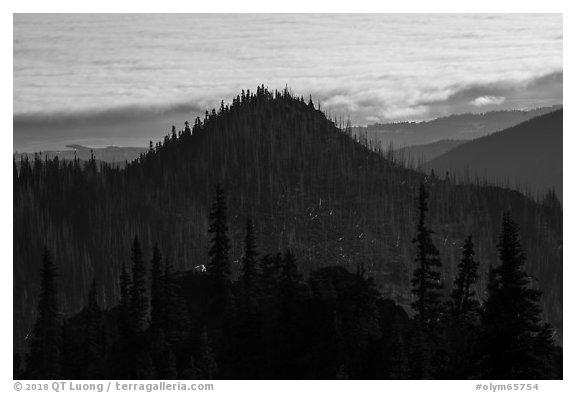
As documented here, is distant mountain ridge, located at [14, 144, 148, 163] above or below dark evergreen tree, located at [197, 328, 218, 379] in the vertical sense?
above

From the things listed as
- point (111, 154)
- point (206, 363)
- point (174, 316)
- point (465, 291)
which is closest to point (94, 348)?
point (174, 316)

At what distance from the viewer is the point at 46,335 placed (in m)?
85.5

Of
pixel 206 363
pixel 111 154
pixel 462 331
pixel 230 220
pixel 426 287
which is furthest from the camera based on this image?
pixel 111 154

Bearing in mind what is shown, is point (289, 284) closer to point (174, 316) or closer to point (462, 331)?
point (174, 316)

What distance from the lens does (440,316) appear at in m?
81.3

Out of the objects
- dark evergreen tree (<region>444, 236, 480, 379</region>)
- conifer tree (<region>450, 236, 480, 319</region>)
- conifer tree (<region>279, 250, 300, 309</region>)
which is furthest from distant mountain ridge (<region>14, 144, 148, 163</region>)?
dark evergreen tree (<region>444, 236, 480, 379</region>)

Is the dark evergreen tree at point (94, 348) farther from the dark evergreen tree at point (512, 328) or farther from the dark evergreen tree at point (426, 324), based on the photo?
the dark evergreen tree at point (512, 328)

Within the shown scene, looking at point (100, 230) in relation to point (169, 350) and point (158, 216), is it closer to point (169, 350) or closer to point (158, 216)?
point (158, 216)

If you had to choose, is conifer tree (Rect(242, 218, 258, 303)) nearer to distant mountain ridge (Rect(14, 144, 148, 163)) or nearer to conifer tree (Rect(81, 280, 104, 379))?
conifer tree (Rect(81, 280, 104, 379))

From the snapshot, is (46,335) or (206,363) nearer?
(206,363)

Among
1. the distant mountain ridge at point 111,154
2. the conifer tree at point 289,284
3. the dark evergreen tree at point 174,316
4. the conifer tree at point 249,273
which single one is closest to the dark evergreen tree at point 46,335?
the dark evergreen tree at point 174,316

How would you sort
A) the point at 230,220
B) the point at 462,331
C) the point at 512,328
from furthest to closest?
the point at 230,220 < the point at 462,331 < the point at 512,328

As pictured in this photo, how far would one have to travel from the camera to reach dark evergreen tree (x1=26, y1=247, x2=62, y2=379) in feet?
263
